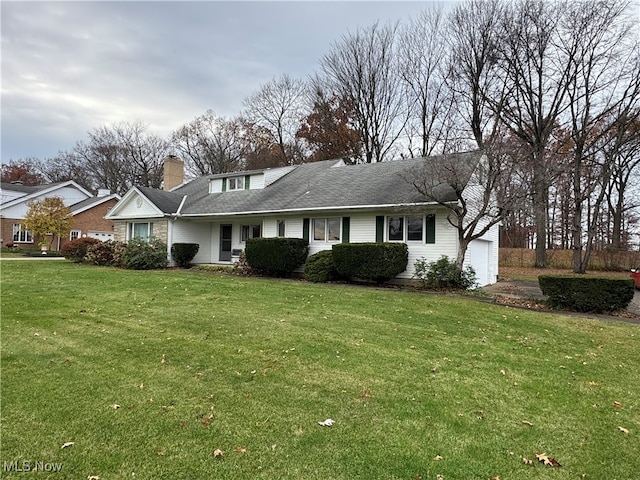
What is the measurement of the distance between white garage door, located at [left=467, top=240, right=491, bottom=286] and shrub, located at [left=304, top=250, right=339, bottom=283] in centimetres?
496

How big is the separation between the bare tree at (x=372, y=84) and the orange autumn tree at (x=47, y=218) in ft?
74.6

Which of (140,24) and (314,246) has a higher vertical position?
(140,24)

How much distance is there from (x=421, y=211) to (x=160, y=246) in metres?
12.6

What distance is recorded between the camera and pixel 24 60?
7129 mm

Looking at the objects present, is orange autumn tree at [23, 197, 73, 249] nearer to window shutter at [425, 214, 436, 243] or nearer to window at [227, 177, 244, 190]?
window at [227, 177, 244, 190]

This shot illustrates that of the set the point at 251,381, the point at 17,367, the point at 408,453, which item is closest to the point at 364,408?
the point at 408,453

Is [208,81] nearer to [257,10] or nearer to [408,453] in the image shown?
[257,10]

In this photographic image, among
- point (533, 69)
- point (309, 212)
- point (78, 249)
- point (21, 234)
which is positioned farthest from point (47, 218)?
point (533, 69)

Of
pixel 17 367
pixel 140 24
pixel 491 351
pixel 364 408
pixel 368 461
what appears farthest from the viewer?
pixel 140 24

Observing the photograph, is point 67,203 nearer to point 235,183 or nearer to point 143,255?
point 143,255

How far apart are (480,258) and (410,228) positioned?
11.3 ft

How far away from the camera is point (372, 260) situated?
1317 centimetres

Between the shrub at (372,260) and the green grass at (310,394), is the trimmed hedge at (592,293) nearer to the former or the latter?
the green grass at (310,394)

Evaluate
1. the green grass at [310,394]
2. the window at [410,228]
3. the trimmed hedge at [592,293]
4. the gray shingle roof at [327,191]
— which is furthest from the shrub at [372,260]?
the green grass at [310,394]
